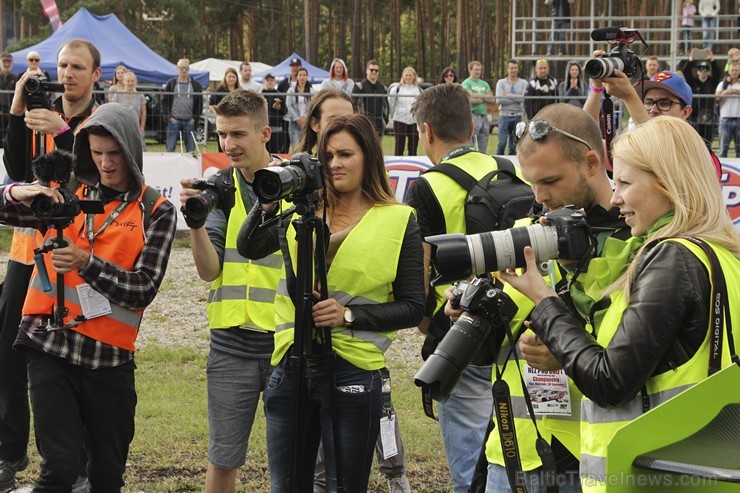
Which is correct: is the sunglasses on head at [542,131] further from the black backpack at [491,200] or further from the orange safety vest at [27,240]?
the orange safety vest at [27,240]

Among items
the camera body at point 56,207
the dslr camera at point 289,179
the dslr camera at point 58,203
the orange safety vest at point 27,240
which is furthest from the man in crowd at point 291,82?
the dslr camera at point 289,179

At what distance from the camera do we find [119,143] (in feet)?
14.5

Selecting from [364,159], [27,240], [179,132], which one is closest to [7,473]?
[27,240]

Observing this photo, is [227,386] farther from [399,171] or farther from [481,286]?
[399,171]

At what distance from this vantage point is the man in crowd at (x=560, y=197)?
315 cm

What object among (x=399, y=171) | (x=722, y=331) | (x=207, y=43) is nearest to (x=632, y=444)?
(x=722, y=331)

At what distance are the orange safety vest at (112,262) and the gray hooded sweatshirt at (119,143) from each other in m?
0.12

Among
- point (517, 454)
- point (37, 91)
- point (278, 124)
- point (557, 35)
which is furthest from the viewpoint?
point (557, 35)

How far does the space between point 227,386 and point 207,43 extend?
209 ft

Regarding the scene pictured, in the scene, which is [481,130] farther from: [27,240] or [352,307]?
[352,307]

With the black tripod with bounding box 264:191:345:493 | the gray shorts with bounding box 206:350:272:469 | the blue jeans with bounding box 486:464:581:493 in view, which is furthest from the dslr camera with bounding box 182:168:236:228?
the blue jeans with bounding box 486:464:581:493

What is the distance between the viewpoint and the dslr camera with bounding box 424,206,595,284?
2875 millimetres

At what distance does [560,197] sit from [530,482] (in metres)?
0.92

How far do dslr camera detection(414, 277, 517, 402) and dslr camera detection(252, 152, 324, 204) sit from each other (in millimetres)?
873
